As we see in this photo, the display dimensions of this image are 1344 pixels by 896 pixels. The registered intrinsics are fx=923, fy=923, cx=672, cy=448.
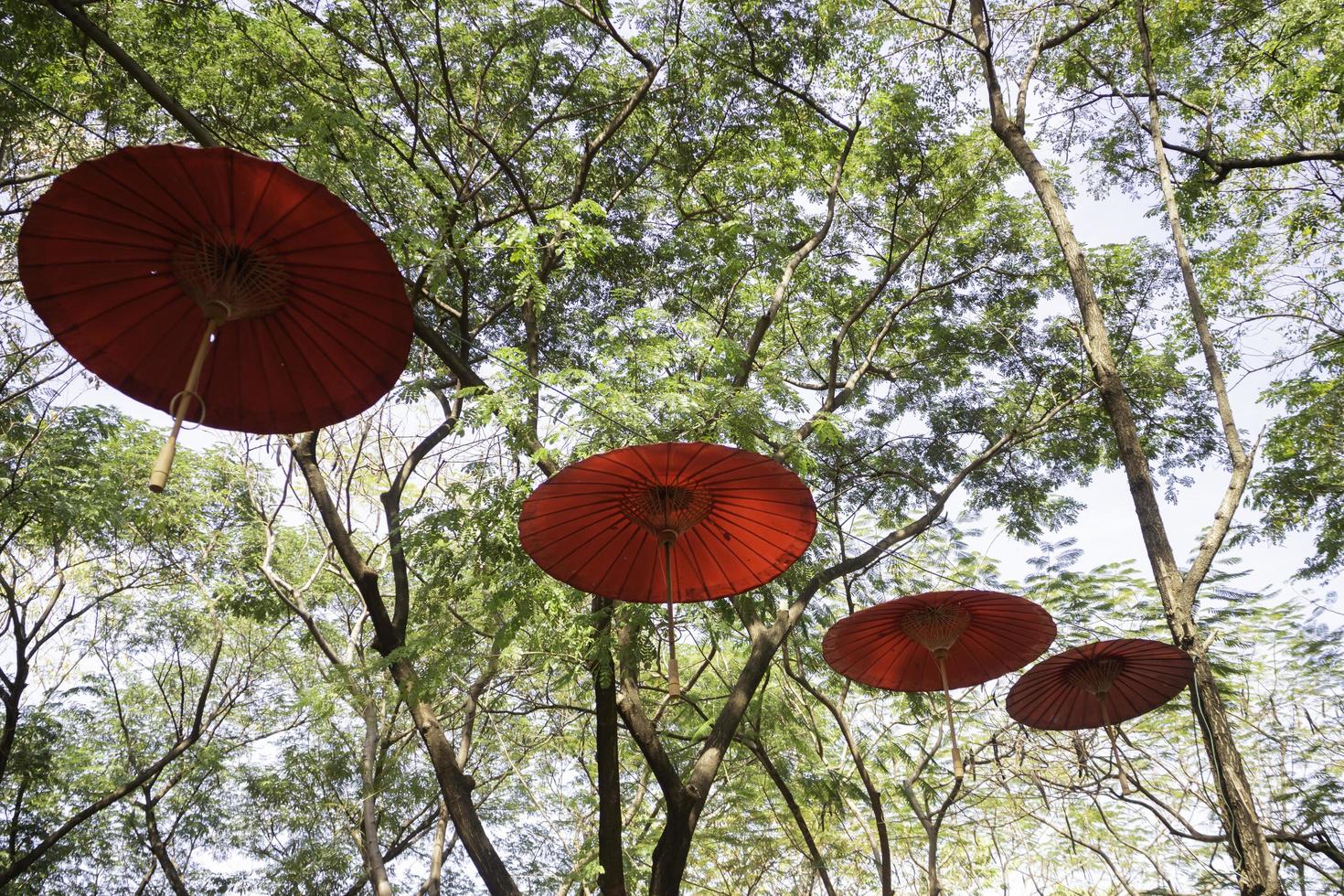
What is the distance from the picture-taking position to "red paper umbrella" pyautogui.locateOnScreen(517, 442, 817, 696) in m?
3.41

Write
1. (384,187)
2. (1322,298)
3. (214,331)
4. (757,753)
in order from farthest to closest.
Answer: (1322,298) → (757,753) → (384,187) → (214,331)

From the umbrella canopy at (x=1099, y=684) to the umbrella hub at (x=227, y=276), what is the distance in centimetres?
382

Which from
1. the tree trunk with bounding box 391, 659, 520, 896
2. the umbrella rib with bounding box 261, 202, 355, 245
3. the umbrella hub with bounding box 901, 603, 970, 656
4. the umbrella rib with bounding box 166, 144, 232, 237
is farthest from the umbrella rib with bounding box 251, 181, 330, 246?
the tree trunk with bounding box 391, 659, 520, 896

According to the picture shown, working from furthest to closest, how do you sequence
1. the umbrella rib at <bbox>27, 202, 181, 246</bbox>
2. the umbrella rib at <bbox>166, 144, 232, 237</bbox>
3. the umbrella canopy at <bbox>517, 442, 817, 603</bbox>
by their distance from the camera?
the umbrella canopy at <bbox>517, 442, 817, 603</bbox>, the umbrella rib at <bbox>27, 202, 181, 246</bbox>, the umbrella rib at <bbox>166, 144, 232, 237</bbox>

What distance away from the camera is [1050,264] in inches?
320

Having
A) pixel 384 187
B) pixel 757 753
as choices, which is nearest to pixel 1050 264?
pixel 757 753

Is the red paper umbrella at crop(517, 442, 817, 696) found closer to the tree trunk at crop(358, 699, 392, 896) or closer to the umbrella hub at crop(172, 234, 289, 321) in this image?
the umbrella hub at crop(172, 234, 289, 321)

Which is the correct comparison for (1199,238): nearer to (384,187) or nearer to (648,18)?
(648,18)

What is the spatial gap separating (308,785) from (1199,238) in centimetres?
1122

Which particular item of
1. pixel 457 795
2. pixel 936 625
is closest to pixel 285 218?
pixel 936 625

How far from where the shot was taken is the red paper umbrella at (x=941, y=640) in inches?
170

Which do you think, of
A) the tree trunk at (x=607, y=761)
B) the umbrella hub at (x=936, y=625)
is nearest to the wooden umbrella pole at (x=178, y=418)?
the tree trunk at (x=607, y=761)

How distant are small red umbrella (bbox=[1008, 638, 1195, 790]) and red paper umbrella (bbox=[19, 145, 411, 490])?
3.49 metres

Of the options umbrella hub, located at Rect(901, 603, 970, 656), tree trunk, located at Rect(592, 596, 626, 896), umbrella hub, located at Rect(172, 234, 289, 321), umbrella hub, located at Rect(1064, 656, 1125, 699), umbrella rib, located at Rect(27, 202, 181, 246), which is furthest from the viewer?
tree trunk, located at Rect(592, 596, 626, 896)
